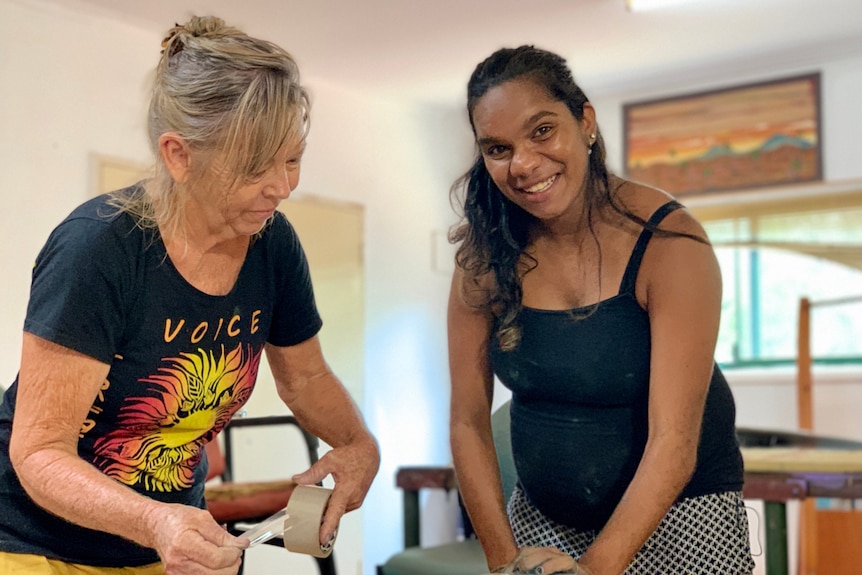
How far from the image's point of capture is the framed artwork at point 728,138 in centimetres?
470

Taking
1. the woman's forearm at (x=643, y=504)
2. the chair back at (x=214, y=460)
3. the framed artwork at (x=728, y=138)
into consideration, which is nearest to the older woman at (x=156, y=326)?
the woman's forearm at (x=643, y=504)

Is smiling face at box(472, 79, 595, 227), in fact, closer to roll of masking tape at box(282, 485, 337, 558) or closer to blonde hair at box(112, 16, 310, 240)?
blonde hair at box(112, 16, 310, 240)

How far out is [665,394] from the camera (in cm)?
121

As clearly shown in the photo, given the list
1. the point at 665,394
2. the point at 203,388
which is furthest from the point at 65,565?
the point at 665,394

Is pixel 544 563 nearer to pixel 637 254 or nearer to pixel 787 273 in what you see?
pixel 637 254

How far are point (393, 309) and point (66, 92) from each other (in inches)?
81.7

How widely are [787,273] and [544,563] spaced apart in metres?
4.04

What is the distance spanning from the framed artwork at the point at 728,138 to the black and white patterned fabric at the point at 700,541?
376cm

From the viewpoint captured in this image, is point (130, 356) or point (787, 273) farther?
point (787, 273)

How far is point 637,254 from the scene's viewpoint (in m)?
1.27

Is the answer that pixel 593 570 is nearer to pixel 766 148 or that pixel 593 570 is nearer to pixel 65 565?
pixel 65 565

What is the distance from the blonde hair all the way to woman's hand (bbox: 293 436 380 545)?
1.17 feet

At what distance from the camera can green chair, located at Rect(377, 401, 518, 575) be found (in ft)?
6.09

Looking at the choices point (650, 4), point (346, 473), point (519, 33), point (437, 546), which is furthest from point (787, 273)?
point (346, 473)
